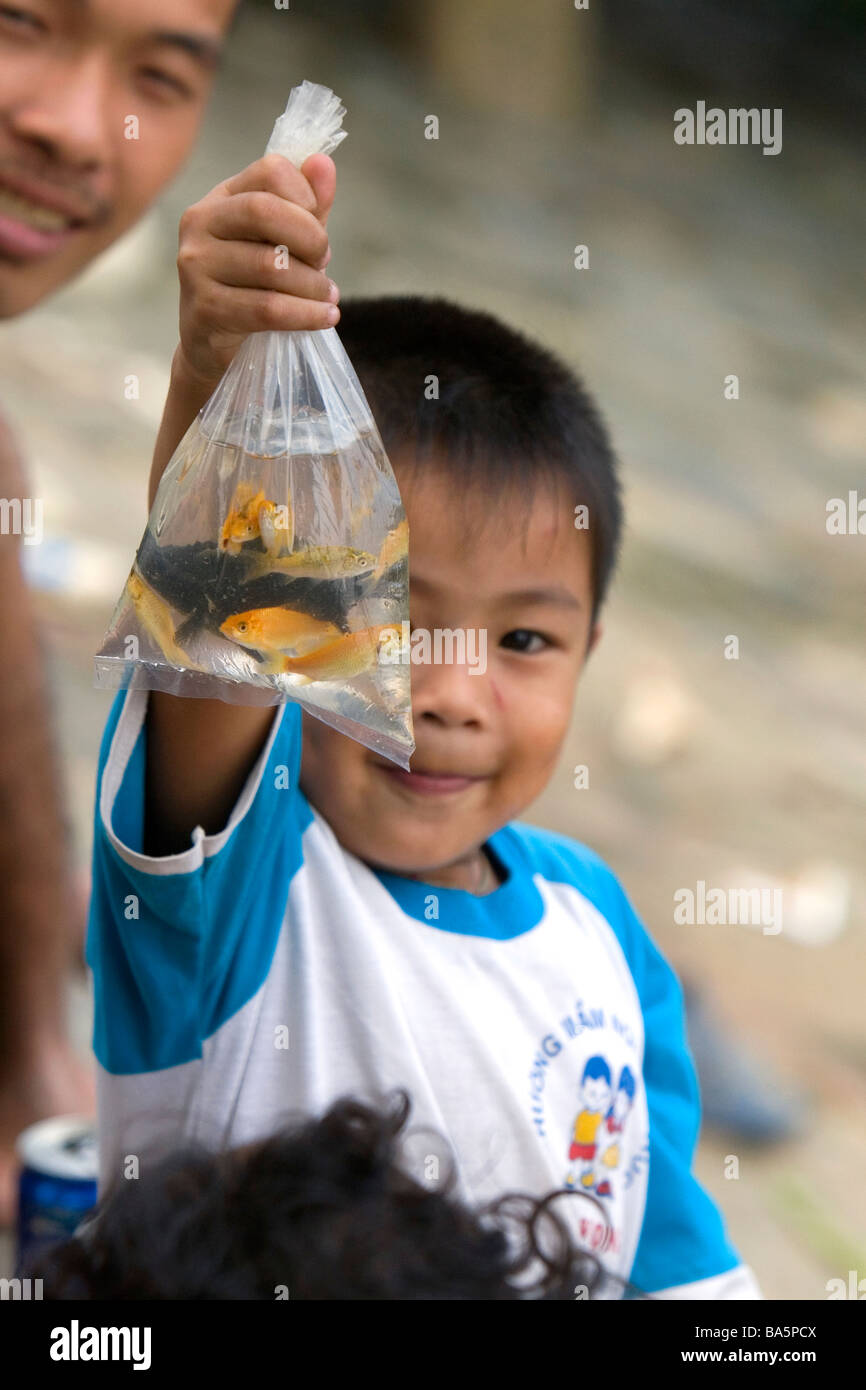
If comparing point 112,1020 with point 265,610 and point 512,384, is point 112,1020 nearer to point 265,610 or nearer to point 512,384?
point 265,610

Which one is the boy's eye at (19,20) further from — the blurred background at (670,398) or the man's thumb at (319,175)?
the man's thumb at (319,175)

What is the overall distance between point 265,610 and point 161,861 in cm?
20

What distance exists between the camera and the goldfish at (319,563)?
879 mm

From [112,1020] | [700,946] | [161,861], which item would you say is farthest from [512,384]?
[700,946]

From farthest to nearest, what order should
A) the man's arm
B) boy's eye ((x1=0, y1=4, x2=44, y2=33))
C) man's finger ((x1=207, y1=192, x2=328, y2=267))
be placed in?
1. the man's arm
2. boy's eye ((x1=0, y1=4, x2=44, y2=33))
3. man's finger ((x1=207, y1=192, x2=328, y2=267))

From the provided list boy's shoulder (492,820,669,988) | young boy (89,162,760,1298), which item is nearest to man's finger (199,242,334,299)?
young boy (89,162,760,1298)

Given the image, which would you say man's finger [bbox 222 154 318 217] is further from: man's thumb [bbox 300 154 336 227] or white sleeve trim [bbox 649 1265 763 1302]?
white sleeve trim [bbox 649 1265 763 1302]

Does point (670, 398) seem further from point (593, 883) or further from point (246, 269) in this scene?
point (246, 269)

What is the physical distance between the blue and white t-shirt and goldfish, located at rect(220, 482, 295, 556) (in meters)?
0.17

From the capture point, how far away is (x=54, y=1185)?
1600 millimetres

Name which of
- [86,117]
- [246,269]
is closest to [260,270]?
[246,269]

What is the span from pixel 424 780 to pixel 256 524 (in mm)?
318

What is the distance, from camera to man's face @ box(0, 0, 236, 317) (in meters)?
1.51

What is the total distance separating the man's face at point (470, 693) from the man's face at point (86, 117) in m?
0.75
